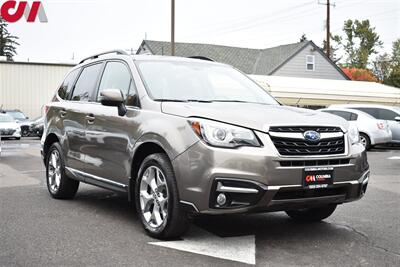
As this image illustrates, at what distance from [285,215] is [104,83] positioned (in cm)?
260

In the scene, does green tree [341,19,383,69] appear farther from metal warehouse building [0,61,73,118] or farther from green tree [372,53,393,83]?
metal warehouse building [0,61,73,118]

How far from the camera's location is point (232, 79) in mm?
6535

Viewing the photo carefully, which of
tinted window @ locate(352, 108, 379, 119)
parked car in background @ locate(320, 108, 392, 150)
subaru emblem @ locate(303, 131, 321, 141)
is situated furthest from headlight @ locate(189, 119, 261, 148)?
tinted window @ locate(352, 108, 379, 119)

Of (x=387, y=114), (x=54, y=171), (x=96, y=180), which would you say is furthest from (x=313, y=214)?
(x=387, y=114)

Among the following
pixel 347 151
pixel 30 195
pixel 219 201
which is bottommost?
pixel 30 195

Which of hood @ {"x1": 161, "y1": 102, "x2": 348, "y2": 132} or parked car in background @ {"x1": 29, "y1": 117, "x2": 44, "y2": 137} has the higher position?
hood @ {"x1": 161, "y1": 102, "x2": 348, "y2": 132}

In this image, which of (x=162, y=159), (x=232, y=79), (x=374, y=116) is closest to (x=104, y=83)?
(x=232, y=79)

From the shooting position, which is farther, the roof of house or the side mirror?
the roof of house

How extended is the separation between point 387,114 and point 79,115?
14883mm

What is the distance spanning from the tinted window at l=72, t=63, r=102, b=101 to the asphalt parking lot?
1364 millimetres

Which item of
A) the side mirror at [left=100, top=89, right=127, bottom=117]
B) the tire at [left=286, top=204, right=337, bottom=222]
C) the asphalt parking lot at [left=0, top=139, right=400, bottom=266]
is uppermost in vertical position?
the side mirror at [left=100, top=89, right=127, bottom=117]

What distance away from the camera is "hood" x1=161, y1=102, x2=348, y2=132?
474cm

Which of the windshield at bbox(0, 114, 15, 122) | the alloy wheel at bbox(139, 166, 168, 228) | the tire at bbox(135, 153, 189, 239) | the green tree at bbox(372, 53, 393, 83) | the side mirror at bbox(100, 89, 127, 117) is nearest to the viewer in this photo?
the tire at bbox(135, 153, 189, 239)

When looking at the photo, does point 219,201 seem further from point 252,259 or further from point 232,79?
point 232,79
